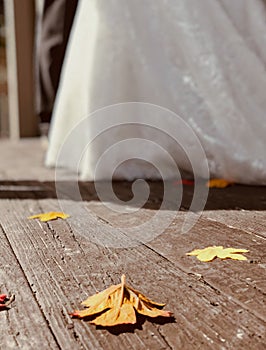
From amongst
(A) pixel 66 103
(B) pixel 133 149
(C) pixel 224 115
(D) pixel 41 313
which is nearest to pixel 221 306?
(D) pixel 41 313

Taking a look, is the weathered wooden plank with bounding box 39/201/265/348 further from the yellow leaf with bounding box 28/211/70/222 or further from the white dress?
the white dress

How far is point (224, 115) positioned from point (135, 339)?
1.22 m

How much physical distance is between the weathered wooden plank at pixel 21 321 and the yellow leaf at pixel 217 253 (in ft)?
0.98

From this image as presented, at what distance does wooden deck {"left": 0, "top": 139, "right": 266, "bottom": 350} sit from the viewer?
0.61 m

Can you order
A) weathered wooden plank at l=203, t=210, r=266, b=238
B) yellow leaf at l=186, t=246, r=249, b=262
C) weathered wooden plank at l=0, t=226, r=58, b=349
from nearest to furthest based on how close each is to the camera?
1. weathered wooden plank at l=0, t=226, r=58, b=349
2. yellow leaf at l=186, t=246, r=249, b=262
3. weathered wooden plank at l=203, t=210, r=266, b=238

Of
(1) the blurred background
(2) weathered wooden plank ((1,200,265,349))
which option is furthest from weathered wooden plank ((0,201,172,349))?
(1) the blurred background

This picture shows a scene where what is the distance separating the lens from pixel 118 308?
2.19ft

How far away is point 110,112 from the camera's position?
1852 millimetres

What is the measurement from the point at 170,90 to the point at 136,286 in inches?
45.9

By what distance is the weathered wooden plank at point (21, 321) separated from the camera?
23.9 inches

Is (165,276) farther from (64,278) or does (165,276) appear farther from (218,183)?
(218,183)

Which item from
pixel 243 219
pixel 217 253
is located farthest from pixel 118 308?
pixel 243 219

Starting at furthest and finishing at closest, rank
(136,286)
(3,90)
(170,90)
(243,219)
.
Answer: (3,90) < (170,90) < (243,219) < (136,286)

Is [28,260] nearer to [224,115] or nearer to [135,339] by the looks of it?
[135,339]
